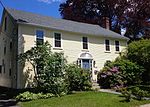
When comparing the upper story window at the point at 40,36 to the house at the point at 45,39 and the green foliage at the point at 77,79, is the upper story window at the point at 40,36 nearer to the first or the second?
the house at the point at 45,39

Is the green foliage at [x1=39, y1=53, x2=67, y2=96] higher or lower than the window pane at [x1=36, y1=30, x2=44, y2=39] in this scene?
lower

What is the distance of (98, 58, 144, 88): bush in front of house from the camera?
25.9 m

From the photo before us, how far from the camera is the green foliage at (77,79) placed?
23.1m

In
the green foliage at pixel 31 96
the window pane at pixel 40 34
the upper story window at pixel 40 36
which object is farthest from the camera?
the window pane at pixel 40 34

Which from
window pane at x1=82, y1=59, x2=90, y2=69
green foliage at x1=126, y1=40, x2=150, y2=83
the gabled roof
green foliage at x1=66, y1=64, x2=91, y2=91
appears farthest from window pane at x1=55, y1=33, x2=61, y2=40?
green foliage at x1=126, y1=40, x2=150, y2=83

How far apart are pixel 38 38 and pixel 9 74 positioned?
495 centimetres

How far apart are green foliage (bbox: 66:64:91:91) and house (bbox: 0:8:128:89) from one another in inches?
157

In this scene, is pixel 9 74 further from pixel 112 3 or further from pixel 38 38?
pixel 112 3

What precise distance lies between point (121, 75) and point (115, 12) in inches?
930

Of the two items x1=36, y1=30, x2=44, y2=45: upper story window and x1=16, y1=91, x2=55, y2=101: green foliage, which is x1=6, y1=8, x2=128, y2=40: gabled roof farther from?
x1=16, y1=91, x2=55, y2=101: green foliage

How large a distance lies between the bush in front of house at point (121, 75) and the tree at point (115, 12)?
64.7ft

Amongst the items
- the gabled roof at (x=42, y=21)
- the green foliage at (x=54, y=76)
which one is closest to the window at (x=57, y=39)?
the gabled roof at (x=42, y=21)

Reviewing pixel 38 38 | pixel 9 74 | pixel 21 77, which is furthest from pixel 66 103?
pixel 9 74

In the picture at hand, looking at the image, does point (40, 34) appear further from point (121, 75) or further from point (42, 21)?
point (121, 75)
